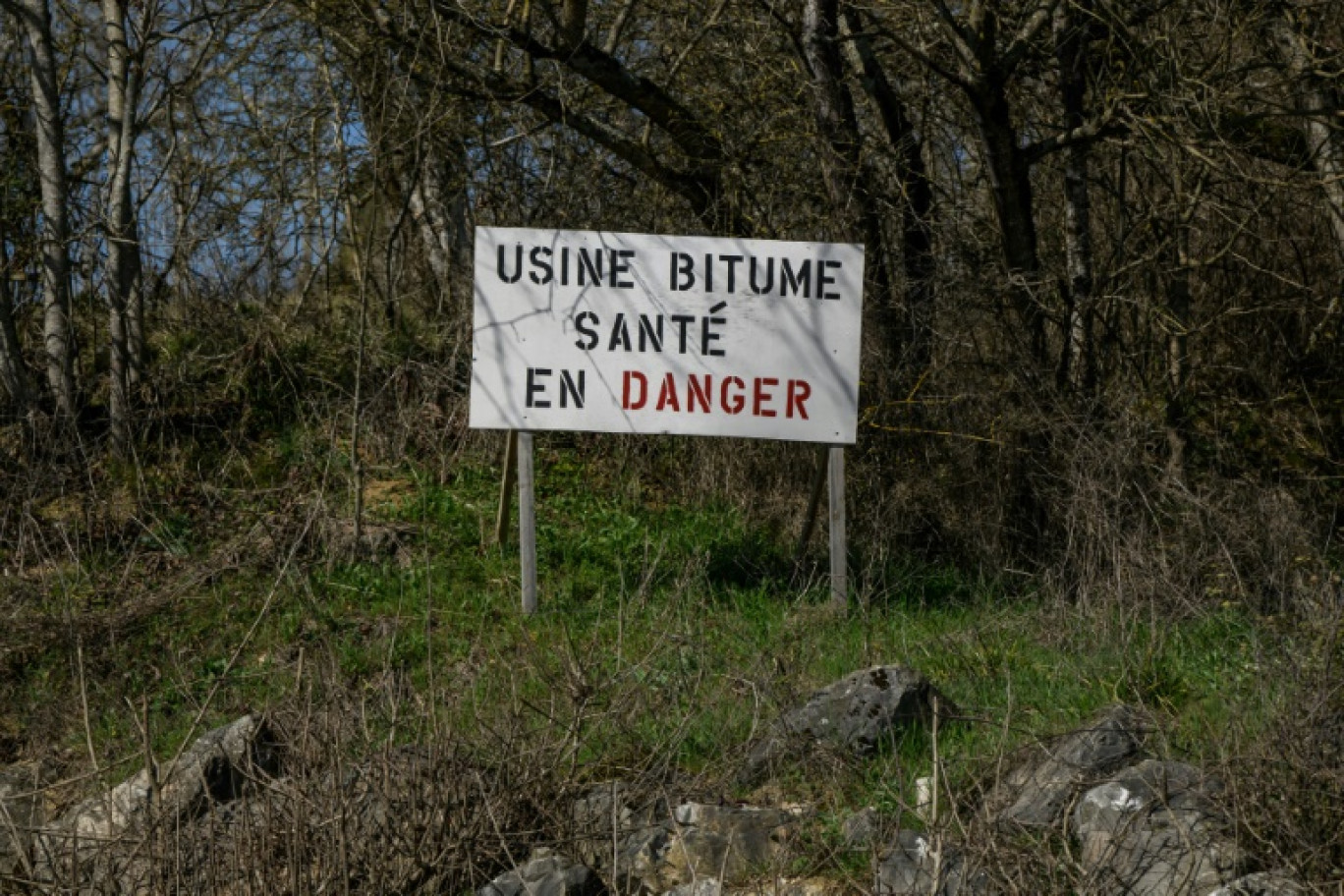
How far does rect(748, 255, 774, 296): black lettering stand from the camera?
28.1 ft

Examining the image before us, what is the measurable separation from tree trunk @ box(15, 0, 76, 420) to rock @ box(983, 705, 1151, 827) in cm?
695

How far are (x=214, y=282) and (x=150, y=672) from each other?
446cm

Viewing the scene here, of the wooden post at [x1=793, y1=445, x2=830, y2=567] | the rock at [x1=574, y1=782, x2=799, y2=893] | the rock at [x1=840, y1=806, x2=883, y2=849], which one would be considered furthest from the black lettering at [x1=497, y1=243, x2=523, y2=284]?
the rock at [x1=840, y1=806, x2=883, y2=849]

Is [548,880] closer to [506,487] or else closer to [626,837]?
[626,837]

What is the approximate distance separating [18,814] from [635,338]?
3720mm

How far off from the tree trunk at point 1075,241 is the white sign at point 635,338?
106 inches

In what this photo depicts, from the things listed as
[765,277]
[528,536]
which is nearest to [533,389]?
[528,536]

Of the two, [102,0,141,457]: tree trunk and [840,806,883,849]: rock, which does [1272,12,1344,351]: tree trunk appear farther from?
[102,0,141,457]: tree trunk

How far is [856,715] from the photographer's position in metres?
6.31

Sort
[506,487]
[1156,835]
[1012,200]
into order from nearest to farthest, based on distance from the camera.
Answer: [1156,835]
[506,487]
[1012,200]

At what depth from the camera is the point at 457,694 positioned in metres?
6.85

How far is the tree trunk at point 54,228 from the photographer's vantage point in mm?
10336

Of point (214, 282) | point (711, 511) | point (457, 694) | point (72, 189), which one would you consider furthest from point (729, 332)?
point (72, 189)

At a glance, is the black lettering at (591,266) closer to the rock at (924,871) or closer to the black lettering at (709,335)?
the black lettering at (709,335)
